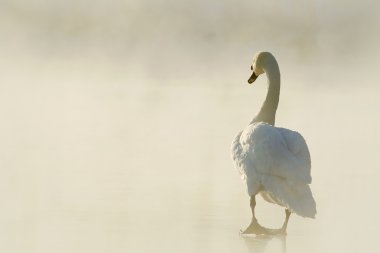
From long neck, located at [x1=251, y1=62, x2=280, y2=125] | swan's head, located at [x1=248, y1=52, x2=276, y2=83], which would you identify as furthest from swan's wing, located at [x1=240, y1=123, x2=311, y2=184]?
swan's head, located at [x1=248, y1=52, x2=276, y2=83]

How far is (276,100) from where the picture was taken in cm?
1930

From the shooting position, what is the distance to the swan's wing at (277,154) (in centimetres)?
1636

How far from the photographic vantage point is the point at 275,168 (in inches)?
650

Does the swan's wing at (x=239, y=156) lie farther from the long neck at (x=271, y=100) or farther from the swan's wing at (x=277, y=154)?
the long neck at (x=271, y=100)

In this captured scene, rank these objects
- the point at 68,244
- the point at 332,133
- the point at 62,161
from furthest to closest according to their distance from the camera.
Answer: the point at 332,133 → the point at 62,161 → the point at 68,244

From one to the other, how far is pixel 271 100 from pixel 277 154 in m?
2.79

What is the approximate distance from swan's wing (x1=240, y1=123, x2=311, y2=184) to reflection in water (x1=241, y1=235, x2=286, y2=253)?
2.32ft

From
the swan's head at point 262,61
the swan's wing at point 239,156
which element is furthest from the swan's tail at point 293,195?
the swan's head at point 262,61

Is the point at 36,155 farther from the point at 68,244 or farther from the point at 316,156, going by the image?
the point at 68,244

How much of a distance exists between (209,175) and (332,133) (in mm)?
6400

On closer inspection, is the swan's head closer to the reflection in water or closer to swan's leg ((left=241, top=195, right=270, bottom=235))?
swan's leg ((left=241, top=195, right=270, bottom=235))

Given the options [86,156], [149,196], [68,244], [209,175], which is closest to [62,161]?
[86,156]

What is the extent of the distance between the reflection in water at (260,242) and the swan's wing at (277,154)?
2.32 ft

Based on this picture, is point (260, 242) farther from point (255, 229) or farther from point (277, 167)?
point (277, 167)
